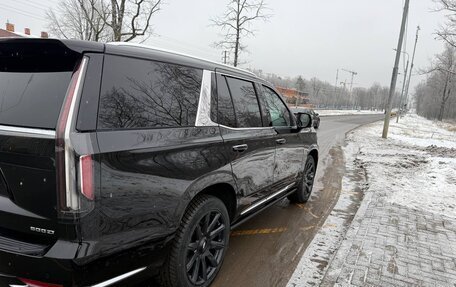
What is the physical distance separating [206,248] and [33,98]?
1813mm

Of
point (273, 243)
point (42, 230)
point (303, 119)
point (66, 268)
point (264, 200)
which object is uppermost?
point (303, 119)

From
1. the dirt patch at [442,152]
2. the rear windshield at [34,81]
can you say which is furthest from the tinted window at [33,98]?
the dirt patch at [442,152]

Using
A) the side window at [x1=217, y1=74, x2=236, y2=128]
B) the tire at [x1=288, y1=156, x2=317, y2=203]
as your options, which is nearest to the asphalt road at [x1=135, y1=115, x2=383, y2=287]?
the tire at [x1=288, y1=156, x2=317, y2=203]

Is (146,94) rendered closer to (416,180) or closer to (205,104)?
(205,104)

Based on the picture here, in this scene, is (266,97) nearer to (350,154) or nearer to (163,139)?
(163,139)

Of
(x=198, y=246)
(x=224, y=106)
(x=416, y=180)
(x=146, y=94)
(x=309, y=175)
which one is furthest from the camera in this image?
(x=416, y=180)

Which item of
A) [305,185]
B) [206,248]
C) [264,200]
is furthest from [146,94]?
[305,185]

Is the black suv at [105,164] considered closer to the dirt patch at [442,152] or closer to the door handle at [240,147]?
the door handle at [240,147]

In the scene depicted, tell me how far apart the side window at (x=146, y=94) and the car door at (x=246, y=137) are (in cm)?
44

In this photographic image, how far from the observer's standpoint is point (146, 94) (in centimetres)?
242

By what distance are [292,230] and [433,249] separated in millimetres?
1718

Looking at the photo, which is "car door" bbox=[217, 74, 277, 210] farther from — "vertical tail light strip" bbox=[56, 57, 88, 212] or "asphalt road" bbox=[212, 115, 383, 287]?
"vertical tail light strip" bbox=[56, 57, 88, 212]

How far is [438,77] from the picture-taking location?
61.1 meters

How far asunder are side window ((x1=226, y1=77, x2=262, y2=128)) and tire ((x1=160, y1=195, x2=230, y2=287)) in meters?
0.94
